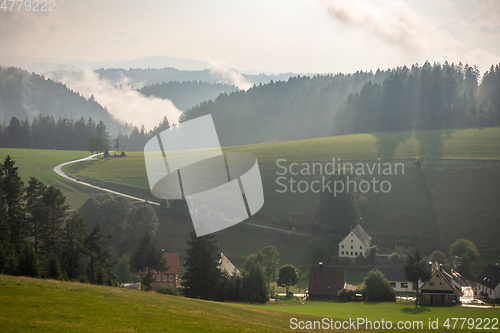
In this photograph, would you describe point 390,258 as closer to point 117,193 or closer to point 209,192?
point 209,192

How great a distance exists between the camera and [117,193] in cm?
6925

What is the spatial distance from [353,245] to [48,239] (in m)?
35.1

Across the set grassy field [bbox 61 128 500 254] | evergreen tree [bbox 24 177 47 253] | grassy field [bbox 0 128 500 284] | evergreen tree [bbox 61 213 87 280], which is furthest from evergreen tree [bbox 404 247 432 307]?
evergreen tree [bbox 24 177 47 253]

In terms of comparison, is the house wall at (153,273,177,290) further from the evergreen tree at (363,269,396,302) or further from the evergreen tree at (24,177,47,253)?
the evergreen tree at (363,269,396,302)

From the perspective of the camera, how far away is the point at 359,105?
119 m

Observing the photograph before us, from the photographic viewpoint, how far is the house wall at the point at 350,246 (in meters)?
54.4

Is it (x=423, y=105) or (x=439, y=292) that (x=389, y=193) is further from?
(x=423, y=105)

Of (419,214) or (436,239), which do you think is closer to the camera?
(436,239)

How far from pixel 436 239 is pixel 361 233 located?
362 inches

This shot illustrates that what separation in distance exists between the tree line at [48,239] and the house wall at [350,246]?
102 feet

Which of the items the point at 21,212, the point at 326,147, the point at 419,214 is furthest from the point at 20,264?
the point at 326,147

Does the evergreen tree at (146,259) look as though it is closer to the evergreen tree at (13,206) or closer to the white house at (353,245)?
the evergreen tree at (13,206)

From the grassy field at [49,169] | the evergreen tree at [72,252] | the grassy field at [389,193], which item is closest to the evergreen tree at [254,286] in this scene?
the evergreen tree at [72,252]

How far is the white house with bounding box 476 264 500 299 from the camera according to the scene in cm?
4012
